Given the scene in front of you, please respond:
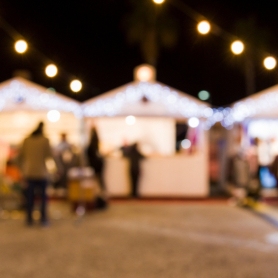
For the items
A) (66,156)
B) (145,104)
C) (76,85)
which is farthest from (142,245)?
(145,104)

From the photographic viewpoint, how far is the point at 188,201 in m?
12.9

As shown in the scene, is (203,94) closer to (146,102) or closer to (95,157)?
(146,102)

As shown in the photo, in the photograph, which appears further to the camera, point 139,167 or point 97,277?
point 139,167

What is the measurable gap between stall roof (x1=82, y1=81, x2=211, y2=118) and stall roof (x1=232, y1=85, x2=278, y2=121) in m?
1.19

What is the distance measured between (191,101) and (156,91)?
1.05 metres

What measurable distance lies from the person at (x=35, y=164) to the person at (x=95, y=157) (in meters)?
2.36

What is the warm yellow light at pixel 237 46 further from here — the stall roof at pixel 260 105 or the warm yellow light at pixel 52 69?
the stall roof at pixel 260 105

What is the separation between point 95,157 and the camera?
10906 mm

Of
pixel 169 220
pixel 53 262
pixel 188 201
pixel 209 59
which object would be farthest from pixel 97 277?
pixel 209 59

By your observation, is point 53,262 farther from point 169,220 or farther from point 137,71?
point 137,71

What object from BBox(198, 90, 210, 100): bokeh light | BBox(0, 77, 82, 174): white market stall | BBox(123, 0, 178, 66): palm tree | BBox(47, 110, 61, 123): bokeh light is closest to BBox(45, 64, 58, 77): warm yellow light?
BBox(0, 77, 82, 174): white market stall

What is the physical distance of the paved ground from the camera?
5332 millimetres

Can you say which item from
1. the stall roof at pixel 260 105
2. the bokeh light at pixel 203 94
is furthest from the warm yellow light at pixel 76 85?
the bokeh light at pixel 203 94

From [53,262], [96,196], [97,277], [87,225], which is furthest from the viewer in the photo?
[96,196]
